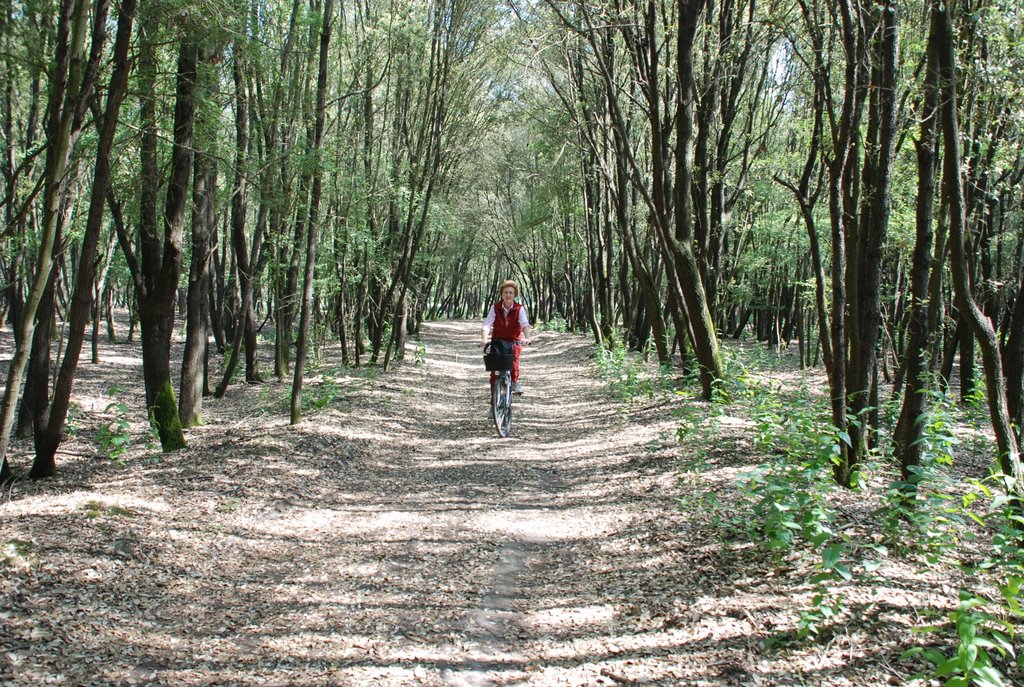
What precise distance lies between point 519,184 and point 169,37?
3055 cm

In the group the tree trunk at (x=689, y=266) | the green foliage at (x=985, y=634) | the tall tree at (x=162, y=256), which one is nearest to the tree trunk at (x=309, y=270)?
the tall tree at (x=162, y=256)

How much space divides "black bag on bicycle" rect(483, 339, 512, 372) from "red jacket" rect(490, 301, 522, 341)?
10 centimetres

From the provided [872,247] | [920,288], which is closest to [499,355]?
[872,247]

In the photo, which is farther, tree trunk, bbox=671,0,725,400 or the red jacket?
tree trunk, bbox=671,0,725,400

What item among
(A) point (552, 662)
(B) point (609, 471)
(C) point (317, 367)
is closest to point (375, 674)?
(A) point (552, 662)

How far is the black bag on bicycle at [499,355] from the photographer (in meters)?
10.6

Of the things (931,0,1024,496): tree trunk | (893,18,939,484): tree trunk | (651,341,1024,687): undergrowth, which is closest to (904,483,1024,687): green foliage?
(651,341,1024,687): undergrowth

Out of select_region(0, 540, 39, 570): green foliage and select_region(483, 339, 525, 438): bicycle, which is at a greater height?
select_region(483, 339, 525, 438): bicycle

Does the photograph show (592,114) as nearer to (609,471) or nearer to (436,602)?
(609,471)

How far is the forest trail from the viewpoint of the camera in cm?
376

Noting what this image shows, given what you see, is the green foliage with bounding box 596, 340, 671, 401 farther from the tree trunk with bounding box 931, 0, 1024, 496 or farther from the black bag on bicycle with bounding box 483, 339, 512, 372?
the tree trunk with bounding box 931, 0, 1024, 496

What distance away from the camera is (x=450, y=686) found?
357cm

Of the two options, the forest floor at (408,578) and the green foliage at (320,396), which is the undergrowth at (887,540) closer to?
the forest floor at (408,578)

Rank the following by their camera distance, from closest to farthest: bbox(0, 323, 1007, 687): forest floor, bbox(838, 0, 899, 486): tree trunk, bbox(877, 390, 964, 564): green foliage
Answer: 1. bbox(0, 323, 1007, 687): forest floor
2. bbox(877, 390, 964, 564): green foliage
3. bbox(838, 0, 899, 486): tree trunk
